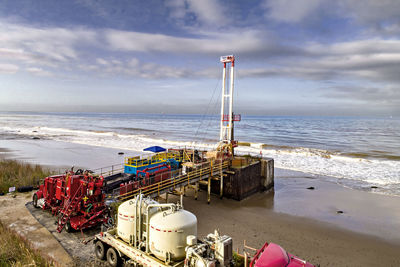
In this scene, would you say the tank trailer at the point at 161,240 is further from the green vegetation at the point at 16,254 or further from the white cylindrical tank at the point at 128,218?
the green vegetation at the point at 16,254

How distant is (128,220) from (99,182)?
412cm

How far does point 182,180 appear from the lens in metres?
17.2

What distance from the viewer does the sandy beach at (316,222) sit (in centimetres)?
1293

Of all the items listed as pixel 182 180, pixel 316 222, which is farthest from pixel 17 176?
pixel 316 222

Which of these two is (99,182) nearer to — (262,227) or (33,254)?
(33,254)

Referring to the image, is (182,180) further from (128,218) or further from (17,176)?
(17,176)

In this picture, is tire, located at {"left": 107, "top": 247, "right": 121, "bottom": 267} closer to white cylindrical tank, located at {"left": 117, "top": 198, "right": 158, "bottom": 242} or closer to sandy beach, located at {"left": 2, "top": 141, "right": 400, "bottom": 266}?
white cylindrical tank, located at {"left": 117, "top": 198, "right": 158, "bottom": 242}

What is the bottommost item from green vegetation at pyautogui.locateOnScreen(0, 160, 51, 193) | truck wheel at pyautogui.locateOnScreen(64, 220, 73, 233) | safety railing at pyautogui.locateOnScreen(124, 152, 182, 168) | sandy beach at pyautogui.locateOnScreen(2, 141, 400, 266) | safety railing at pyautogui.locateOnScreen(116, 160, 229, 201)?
sandy beach at pyautogui.locateOnScreen(2, 141, 400, 266)

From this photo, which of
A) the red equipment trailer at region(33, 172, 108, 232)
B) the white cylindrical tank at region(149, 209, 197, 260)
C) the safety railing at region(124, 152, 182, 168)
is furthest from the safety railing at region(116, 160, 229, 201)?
the white cylindrical tank at region(149, 209, 197, 260)

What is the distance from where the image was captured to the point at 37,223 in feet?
42.8

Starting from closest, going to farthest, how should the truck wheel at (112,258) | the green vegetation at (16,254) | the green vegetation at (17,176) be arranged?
the green vegetation at (16,254)
the truck wheel at (112,258)
the green vegetation at (17,176)

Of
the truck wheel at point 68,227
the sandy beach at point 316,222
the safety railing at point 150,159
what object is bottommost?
the sandy beach at point 316,222

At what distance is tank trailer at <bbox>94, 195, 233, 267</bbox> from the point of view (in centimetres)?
734

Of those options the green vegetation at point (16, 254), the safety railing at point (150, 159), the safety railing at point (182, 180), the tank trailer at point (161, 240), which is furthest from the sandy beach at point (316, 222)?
the green vegetation at point (16, 254)
